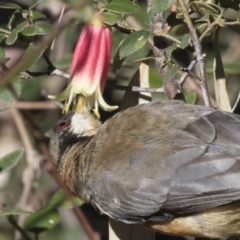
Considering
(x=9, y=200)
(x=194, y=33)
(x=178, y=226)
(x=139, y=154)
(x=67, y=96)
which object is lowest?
(x=9, y=200)

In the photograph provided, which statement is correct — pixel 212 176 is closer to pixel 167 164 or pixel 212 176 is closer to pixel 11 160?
pixel 167 164

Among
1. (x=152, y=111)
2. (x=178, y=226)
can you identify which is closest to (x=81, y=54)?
(x=152, y=111)

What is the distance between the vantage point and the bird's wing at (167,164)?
3.13m

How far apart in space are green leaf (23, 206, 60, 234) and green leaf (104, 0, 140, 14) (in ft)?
3.59

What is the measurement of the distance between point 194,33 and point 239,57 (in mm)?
2232

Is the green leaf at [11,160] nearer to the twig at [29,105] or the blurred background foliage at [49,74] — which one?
the blurred background foliage at [49,74]

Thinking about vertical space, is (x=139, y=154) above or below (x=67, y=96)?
below

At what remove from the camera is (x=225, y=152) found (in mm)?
3145

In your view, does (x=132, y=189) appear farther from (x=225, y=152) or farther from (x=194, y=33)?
(x=194, y=33)

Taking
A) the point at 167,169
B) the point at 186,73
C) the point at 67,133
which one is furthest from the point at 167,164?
the point at 67,133

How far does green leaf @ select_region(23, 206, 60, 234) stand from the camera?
352 centimetres

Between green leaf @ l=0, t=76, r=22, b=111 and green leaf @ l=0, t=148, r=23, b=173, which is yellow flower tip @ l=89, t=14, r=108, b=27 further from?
green leaf @ l=0, t=148, r=23, b=173

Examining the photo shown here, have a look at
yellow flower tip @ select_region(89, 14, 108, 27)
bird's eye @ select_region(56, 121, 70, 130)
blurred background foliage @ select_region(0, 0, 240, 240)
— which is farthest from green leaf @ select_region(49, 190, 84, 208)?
yellow flower tip @ select_region(89, 14, 108, 27)

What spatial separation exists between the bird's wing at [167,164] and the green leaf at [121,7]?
0.60 metres
